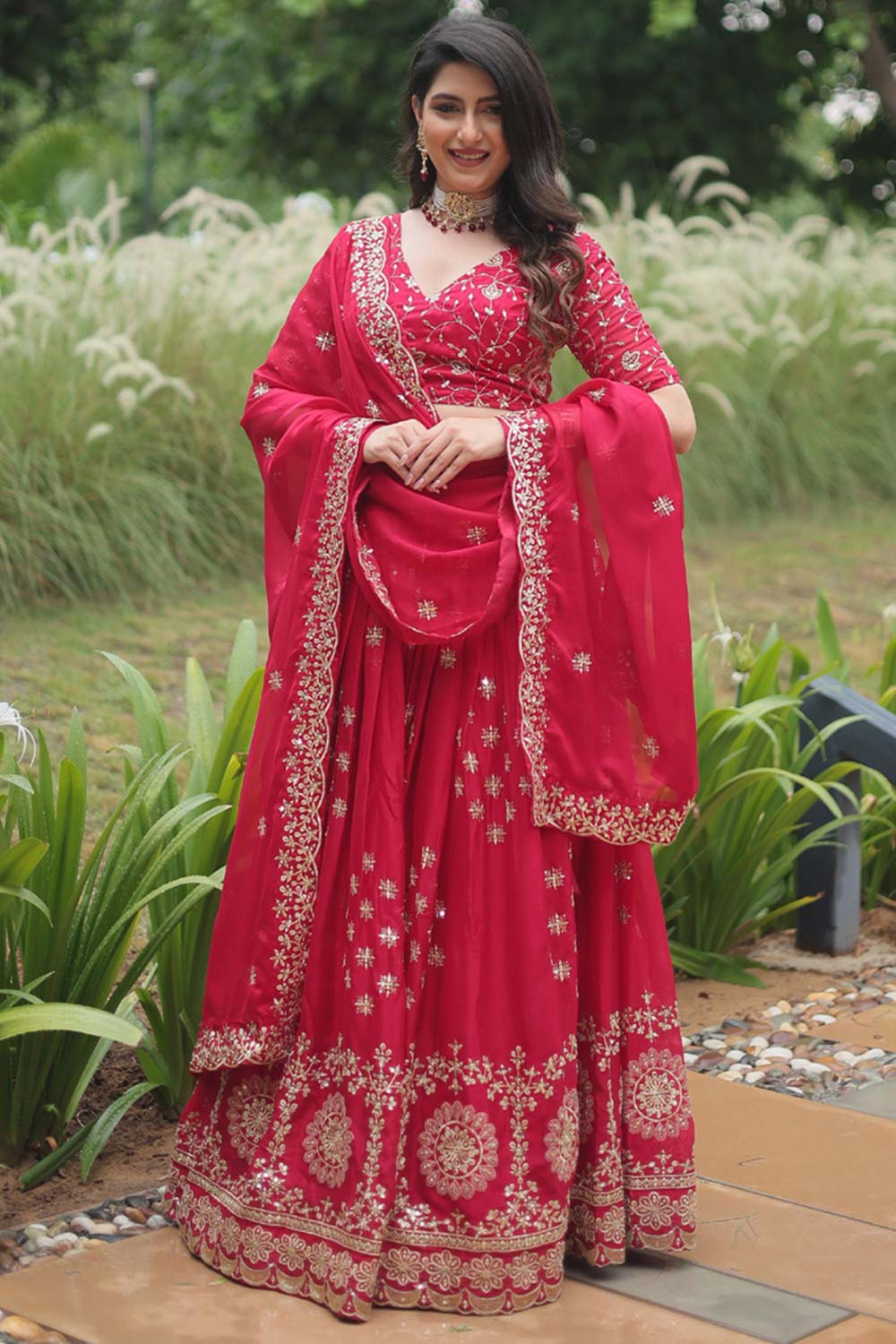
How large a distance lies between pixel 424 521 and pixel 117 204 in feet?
15.1

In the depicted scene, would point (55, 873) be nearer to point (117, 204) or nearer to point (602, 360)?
point (602, 360)

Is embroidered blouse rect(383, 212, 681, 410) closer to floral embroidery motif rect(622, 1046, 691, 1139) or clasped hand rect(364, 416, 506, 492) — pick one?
clasped hand rect(364, 416, 506, 492)

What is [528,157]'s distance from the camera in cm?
271

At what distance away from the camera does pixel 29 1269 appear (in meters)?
2.68

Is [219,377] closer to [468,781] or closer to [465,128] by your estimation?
[465,128]

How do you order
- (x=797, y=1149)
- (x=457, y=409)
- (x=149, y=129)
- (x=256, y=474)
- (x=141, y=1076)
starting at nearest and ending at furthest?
(x=457, y=409), (x=797, y=1149), (x=141, y=1076), (x=256, y=474), (x=149, y=129)

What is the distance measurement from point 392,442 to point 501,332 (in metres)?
0.24

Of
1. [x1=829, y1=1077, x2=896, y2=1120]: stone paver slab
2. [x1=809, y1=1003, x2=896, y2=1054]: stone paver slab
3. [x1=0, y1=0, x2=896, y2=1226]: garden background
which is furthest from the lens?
[x1=809, y1=1003, x2=896, y2=1054]: stone paver slab

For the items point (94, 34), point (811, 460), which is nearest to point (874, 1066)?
point (811, 460)

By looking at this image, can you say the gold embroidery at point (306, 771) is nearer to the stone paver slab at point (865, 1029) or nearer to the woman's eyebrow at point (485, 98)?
the woman's eyebrow at point (485, 98)

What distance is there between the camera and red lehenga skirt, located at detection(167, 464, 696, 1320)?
262 centimetres

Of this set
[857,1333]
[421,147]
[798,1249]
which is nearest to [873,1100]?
[798,1249]

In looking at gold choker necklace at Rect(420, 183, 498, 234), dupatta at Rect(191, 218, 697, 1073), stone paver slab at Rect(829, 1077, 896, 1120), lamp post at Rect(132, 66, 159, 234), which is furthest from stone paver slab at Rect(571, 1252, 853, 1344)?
lamp post at Rect(132, 66, 159, 234)

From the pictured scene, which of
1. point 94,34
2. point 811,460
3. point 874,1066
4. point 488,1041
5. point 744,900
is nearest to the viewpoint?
point 488,1041
